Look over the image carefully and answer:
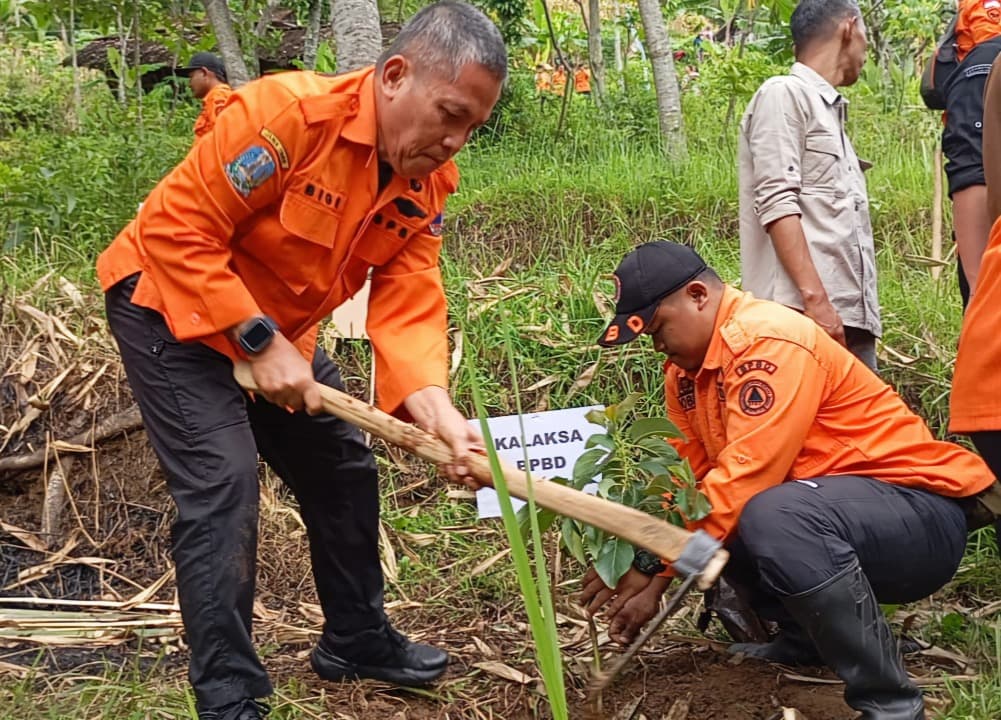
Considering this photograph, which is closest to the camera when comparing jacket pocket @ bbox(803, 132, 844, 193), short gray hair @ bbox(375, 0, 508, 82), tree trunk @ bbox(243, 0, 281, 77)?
short gray hair @ bbox(375, 0, 508, 82)

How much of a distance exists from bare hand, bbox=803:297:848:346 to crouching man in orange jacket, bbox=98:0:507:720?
1266 mm

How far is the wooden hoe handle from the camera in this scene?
206cm

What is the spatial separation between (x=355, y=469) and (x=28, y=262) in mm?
2979

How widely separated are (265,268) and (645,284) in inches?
36.9

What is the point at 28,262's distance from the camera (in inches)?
200

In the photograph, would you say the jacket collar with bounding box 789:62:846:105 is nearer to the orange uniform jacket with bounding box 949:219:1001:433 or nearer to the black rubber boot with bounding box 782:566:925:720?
the orange uniform jacket with bounding box 949:219:1001:433

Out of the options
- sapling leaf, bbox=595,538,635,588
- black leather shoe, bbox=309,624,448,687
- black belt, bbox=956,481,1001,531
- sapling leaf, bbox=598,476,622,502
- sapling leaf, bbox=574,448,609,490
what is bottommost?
black leather shoe, bbox=309,624,448,687

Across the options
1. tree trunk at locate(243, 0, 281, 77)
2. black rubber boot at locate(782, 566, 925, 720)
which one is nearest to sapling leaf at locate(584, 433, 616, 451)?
black rubber boot at locate(782, 566, 925, 720)

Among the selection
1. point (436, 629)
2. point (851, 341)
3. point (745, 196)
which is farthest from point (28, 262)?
point (851, 341)

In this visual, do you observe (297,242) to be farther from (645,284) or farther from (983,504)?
(983,504)

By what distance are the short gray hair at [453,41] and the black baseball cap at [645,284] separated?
0.63 m

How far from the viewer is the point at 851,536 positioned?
2527 mm

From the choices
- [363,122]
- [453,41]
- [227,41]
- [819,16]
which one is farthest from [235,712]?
[227,41]

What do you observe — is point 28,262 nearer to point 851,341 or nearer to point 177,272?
point 177,272
